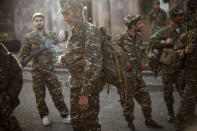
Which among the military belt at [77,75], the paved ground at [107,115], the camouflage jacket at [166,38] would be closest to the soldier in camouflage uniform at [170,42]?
the camouflage jacket at [166,38]

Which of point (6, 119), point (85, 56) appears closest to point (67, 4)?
point (85, 56)

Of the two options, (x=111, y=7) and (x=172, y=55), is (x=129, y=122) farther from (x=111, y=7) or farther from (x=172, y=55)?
(x=111, y=7)

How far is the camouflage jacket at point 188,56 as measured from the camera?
4207 millimetres

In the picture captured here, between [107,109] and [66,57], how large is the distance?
3078 mm

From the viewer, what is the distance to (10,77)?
149 inches

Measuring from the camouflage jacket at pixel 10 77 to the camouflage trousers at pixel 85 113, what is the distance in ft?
2.84

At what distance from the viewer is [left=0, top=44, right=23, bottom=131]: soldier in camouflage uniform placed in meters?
3.65

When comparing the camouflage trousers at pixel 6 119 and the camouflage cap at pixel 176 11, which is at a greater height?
the camouflage cap at pixel 176 11

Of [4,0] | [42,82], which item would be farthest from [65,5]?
[4,0]

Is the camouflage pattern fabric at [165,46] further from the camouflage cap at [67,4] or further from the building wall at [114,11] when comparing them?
the building wall at [114,11]

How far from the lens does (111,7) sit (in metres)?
10.4

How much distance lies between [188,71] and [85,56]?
199 cm

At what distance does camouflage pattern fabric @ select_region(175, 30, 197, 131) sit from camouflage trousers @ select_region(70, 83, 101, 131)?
64.4 inches

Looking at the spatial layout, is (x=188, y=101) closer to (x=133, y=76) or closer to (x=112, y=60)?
(x=133, y=76)
